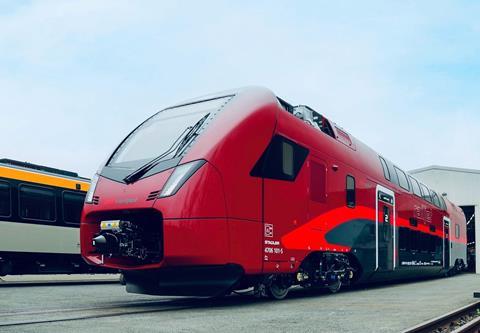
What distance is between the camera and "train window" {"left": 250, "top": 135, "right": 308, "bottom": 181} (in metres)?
9.09

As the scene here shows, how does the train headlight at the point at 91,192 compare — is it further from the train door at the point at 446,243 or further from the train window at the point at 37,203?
the train door at the point at 446,243

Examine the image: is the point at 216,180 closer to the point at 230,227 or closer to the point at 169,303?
the point at 230,227

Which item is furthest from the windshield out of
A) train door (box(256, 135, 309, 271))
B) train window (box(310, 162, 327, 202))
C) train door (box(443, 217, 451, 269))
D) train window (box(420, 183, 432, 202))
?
train door (box(443, 217, 451, 269))

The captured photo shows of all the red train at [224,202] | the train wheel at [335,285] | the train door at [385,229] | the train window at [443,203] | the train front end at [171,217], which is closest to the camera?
the train front end at [171,217]

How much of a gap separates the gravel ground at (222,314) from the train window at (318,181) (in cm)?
183

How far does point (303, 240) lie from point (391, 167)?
7.22m

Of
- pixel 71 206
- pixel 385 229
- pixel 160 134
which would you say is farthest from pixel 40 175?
pixel 385 229

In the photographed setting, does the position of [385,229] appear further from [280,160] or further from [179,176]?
[179,176]

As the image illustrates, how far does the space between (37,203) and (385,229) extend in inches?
359

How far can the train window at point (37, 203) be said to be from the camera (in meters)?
15.3

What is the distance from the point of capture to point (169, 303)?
9711mm

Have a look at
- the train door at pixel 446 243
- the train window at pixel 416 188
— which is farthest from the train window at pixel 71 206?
the train door at pixel 446 243

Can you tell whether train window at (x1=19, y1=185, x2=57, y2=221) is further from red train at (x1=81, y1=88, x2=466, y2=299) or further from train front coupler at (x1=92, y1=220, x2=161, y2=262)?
train front coupler at (x1=92, y1=220, x2=161, y2=262)

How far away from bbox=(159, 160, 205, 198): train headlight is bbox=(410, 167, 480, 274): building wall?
105 ft
